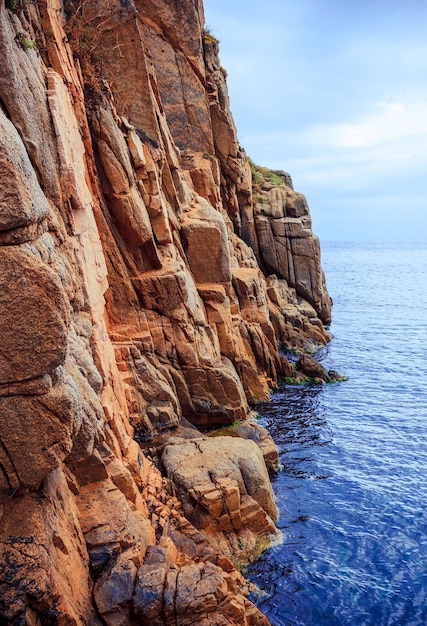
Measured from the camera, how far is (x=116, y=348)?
21.1 metres

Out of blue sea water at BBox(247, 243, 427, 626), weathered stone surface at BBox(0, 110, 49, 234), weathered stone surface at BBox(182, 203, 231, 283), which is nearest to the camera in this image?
weathered stone surface at BBox(0, 110, 49, 234)

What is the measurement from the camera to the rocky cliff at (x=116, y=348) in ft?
27.0

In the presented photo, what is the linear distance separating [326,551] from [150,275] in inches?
558

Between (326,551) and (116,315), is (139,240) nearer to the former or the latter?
(116,315)

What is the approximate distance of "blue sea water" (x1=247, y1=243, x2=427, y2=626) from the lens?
1546 centimetres

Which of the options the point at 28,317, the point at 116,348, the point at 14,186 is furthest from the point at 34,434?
the point at 116,348

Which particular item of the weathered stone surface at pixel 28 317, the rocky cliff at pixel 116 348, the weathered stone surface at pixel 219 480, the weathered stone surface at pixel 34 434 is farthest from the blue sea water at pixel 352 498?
the weathered stone surface at pixel 28 317

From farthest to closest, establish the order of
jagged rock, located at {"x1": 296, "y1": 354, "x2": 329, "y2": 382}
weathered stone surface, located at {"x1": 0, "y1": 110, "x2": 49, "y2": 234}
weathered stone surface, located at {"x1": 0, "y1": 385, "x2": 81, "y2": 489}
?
jagged rock, located at {"x1": 296, "y1": 354, "x2": 329, "y2": 382}, weathered stone surface, located at {"x1": 0, "y1": 385, "x2": 81, "y2": 489}, weathered stone surface, located at {"x1": 0, "y1": 110, "x2": 49, "y2": 234}

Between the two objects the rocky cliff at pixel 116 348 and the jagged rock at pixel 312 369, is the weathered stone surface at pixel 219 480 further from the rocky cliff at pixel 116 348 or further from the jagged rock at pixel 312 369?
the jagged rock at pixel 312 369

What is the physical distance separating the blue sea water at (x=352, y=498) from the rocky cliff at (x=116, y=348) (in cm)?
155

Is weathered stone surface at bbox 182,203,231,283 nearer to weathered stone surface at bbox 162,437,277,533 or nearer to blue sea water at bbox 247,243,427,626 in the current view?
blue sea water at bbox 247,243,427,626

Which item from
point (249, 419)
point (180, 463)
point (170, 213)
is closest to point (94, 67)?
point (170, 213)

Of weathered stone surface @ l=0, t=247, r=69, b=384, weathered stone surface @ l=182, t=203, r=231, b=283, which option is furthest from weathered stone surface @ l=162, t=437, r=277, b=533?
weathered stone surface @ l=182, t=203, r=231, b=283

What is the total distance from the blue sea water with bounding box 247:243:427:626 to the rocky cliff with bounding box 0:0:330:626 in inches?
60.9
